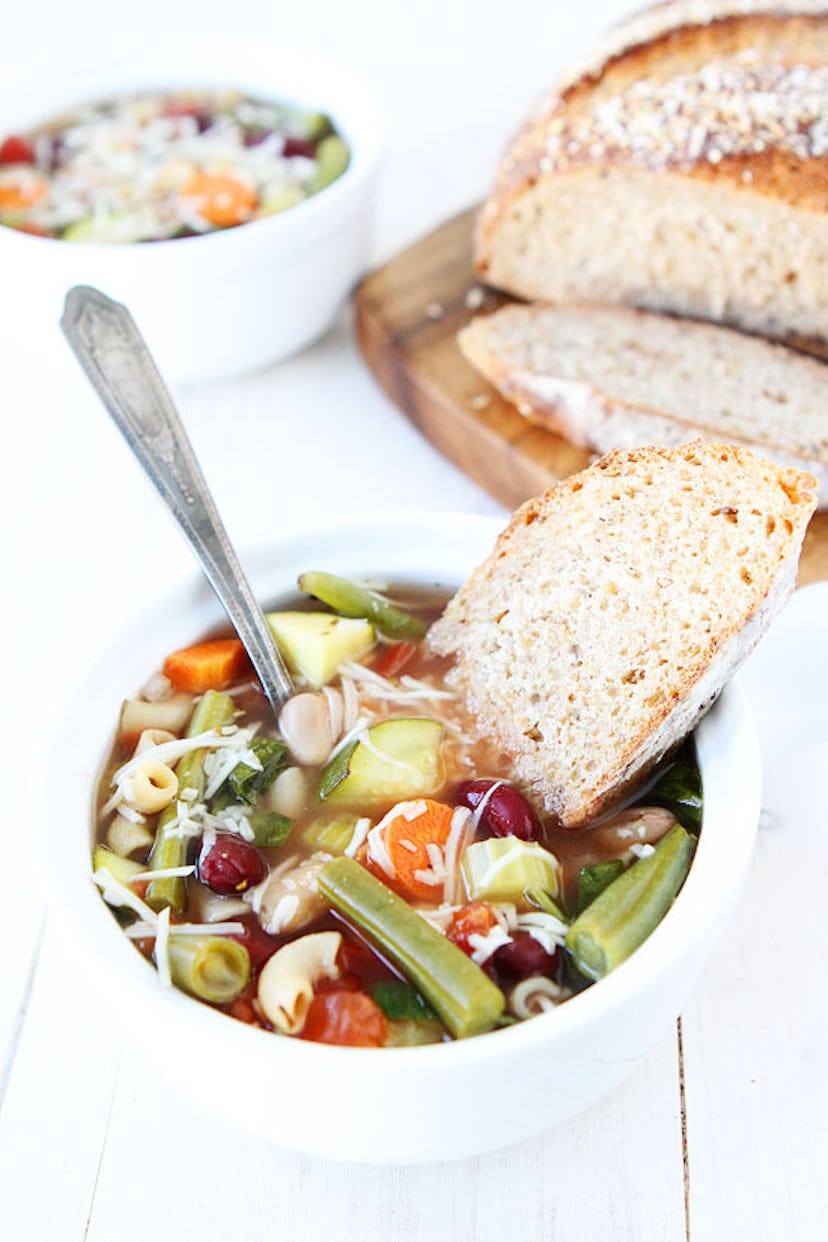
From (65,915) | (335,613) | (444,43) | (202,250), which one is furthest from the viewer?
(444,43)

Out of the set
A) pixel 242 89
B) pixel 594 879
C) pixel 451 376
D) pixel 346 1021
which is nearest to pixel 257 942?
pixel 346 1021

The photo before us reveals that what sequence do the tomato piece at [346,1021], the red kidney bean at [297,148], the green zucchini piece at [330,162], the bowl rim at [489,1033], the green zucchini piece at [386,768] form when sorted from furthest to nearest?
the red kidney bean at [297,148] → the green zucchini piece at [330,162] → the green zucchini piece at [386,768] → the tomato piece at [346,1021] → the bowl rim at [489,1033]

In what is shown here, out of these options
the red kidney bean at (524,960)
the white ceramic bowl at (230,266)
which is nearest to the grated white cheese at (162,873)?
the red kidney bean at (524,960)

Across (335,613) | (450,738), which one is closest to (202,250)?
(335,613)

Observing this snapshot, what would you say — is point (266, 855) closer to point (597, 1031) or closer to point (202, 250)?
point (597, 1031)

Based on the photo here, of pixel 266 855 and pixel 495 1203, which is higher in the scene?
pixel 266 855

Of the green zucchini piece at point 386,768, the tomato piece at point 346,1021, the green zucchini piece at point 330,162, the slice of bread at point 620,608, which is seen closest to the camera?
the tomato piece at point 346,1021

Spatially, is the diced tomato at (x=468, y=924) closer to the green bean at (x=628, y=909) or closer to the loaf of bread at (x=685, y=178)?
the green bean at (x=628, y=909)
